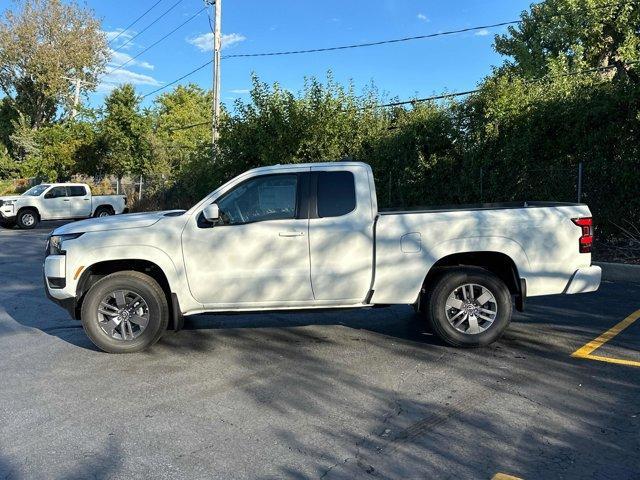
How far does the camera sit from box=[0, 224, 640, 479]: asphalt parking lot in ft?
11.5

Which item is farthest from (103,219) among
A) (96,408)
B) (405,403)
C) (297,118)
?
(297,118)

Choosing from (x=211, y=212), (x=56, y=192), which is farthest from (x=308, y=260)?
(x=56, y=192)

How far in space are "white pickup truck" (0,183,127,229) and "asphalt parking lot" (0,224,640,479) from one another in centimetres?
1769

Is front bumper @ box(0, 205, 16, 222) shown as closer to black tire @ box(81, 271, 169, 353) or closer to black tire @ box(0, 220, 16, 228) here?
black tire @ box(0, 220, 16, 228)

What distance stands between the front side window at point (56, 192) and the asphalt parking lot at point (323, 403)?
18092 mm

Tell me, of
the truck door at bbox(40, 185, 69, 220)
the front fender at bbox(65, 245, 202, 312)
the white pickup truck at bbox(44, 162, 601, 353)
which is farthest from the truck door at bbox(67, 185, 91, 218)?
the front fender at bbox(65, 245, 202, 312)

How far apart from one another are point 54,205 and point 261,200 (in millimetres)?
20272

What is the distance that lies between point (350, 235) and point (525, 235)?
5.68 feet

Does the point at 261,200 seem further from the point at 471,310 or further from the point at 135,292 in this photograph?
the point at 471,310

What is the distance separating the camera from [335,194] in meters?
5.79

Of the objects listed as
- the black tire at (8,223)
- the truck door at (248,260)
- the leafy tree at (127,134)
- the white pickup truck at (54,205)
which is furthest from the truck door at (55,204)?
the truck door at (248,260)

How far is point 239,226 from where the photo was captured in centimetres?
565

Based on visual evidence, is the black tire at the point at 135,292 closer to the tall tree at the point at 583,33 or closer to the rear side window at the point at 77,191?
the tall tree at the point at 583,33

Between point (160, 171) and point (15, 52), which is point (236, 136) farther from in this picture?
point (15, 52)
